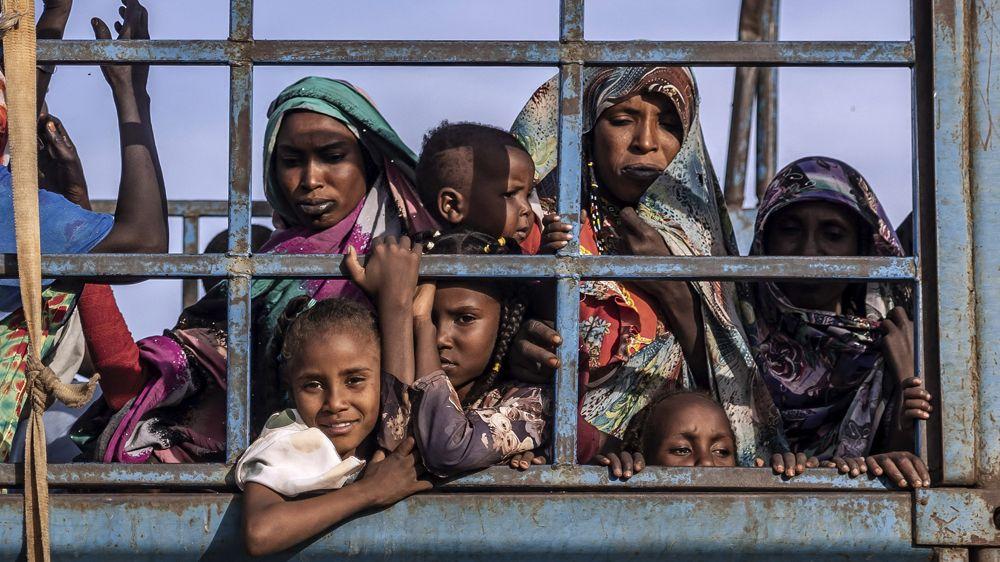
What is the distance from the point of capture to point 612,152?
303cm

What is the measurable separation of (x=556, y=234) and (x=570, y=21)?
0.36m

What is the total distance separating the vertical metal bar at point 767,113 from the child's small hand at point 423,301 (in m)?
3.56

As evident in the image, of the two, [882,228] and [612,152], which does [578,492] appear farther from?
[882,228]

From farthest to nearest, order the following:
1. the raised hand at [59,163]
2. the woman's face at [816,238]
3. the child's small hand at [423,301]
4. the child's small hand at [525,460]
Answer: the raised hand at [59,163], the woman's face at [816,238], the child's small hand at [423,301], the child's small hand at [525,460]

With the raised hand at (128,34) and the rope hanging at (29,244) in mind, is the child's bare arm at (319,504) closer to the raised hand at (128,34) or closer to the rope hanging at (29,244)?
the rope hanging at (29,244)

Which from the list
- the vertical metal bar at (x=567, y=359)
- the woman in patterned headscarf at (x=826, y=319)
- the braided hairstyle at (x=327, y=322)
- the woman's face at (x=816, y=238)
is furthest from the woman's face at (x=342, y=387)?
the woman's face at (x=816, y=238)

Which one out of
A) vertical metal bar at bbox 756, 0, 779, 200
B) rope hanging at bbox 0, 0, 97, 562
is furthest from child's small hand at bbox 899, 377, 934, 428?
vertical metal bar at bbox 756, 0, 779, 200

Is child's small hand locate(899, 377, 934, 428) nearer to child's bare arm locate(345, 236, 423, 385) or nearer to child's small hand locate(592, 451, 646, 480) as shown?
child's small hand locate(592, 451, 646, 480)

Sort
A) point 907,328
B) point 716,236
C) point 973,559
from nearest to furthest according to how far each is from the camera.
Answer: point 973,559 < point 907,328 < point 716,236

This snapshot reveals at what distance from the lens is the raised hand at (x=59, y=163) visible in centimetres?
333

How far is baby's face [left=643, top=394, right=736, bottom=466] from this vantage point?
2.65 metres

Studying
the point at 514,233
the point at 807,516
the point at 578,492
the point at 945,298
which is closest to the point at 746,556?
the point at 807,516

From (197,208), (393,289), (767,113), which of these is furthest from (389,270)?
(767,113)

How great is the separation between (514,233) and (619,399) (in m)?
0.42
